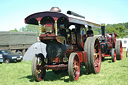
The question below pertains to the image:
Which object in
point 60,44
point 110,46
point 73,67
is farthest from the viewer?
point 110,46

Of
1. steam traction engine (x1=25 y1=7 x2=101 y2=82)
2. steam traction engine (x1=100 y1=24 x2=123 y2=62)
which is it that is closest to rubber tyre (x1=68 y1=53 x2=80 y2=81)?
steam traction engine (x1=25 y1=7 x2=101 y2=82)

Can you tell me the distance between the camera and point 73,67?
277 inches

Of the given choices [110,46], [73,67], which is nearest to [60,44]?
[73,67]

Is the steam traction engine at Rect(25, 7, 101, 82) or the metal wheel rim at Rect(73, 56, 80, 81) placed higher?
the steam traction engine at Rect(25, 7, 101, 82)

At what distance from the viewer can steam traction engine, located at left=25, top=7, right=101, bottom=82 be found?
6.85m

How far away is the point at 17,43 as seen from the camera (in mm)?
21656

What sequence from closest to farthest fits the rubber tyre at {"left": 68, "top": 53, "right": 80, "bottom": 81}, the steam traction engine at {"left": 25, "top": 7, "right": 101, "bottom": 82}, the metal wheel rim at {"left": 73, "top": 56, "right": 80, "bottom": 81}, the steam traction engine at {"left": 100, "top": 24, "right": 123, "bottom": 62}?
the rubber tyre at {"left": 68, "top": 53, "right": 80, "bottom": 81}
the steam traction engine at {"left": 25, "top": 7, "right": 101, "bottom": 82}
the metal wheel rim at {"left": 73, "top": 56, "right": 80, "bottom": 81}
the steam traction engine at {"left": 100, "top": 24, "right": 123, "bottom": 62}

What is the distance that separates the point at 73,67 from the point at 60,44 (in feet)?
3.37

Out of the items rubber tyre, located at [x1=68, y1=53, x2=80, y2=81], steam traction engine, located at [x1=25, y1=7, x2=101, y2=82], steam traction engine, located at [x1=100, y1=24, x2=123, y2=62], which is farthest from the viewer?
steam traction engine, located at [x1=100, y1=24, x2=123, y2=62]

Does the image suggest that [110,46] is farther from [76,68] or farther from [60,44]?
[60,44]

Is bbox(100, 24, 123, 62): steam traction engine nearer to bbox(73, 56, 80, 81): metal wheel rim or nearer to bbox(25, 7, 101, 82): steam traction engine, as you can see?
bbox(25, 7, 101, 82): steam traction engine

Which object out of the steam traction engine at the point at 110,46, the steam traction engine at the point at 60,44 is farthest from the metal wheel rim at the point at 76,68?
the steam traction engine at the point at 110,46

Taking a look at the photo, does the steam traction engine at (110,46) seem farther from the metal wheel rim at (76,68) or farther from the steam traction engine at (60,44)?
the metal wheel rim at (76,68)

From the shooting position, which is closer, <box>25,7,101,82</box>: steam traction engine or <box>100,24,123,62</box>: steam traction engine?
<box>25,7,101,82</box>: steam traction engine
